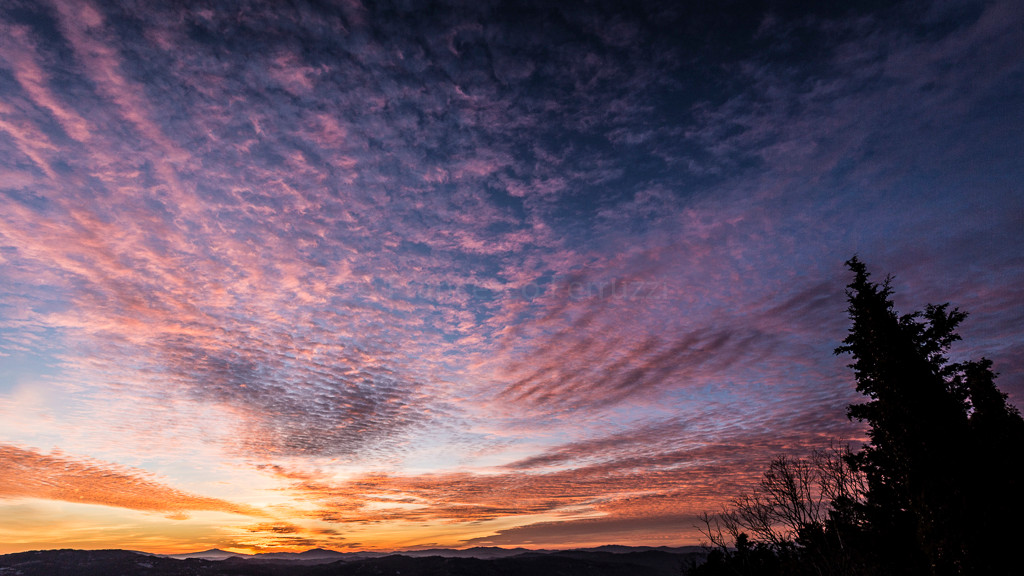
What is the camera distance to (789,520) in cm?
3259

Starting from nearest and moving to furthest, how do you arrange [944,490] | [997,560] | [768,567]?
[997,560] < [944,490] < [768,567]

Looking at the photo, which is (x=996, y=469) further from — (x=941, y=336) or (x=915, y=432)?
(x=941, y=336)

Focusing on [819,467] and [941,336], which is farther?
[819,467]

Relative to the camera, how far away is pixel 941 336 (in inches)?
1271

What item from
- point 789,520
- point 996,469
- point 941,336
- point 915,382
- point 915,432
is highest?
point 941,336

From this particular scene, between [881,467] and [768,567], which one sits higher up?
[881,467]

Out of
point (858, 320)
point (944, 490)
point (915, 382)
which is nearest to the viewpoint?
point (944, 490)

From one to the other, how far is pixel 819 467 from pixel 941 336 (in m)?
13.4

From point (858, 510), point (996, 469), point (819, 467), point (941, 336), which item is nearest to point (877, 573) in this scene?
point (858, 510)

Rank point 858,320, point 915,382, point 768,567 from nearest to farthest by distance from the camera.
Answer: point 915,382, point 858,320, point 768,567

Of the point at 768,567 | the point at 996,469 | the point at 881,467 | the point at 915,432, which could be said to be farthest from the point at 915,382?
the point at 768,567

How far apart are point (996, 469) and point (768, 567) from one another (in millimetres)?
27396

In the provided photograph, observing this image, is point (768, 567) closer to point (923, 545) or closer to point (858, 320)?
point (923, 545)

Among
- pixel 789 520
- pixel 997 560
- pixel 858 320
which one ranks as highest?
pixel 858 320
